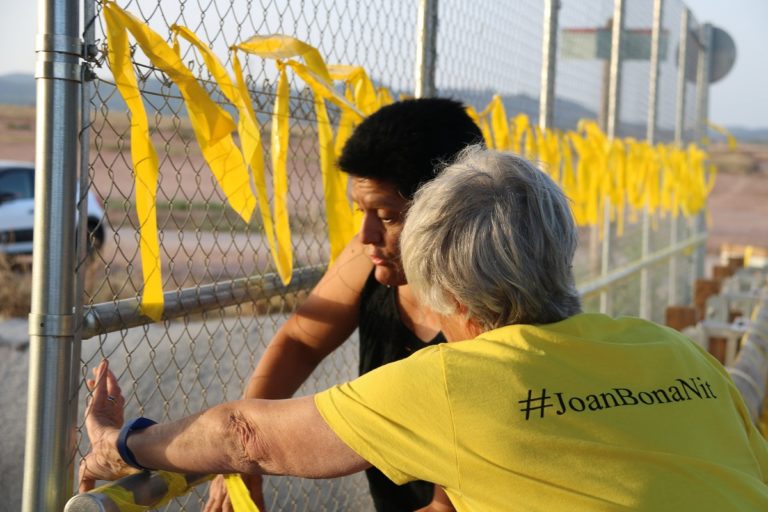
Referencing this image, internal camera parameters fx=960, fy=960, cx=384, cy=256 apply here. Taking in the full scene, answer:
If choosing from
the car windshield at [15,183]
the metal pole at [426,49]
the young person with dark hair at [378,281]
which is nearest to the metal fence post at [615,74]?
the metal pole at [426,49]

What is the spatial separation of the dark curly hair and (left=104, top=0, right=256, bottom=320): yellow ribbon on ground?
0.26 meters

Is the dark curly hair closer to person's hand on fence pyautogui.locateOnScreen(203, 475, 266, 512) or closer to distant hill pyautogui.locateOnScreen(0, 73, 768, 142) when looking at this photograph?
distant hill pyautogui.locateOnScreen(0, 73, 768, 142)

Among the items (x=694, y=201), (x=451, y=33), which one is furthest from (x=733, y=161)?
(x=451, y=33)

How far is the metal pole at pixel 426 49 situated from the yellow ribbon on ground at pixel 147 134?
1266 millimetres

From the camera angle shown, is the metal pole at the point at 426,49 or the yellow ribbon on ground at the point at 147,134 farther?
the metal pole at the point at 426,49

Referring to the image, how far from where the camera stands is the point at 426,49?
3.35m

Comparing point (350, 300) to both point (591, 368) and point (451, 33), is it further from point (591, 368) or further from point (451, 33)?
point (451, 33)

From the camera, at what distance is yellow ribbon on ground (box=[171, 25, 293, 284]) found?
2.17 m

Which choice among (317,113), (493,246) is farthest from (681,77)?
(493,246)

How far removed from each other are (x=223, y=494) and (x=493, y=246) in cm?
103

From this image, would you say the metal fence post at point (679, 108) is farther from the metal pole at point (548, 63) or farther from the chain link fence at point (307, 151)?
the metal pole at point (548, 63)

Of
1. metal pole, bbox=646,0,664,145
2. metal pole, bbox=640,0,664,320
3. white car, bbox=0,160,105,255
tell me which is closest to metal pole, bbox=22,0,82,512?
metal pole, bbox=640,0,664,320

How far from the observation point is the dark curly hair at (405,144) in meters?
2.24

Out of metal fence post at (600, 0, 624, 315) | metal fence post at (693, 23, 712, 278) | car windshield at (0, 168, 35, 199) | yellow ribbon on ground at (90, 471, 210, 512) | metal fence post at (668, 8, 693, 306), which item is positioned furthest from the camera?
car windshield at (0, 168, 35, 199)
